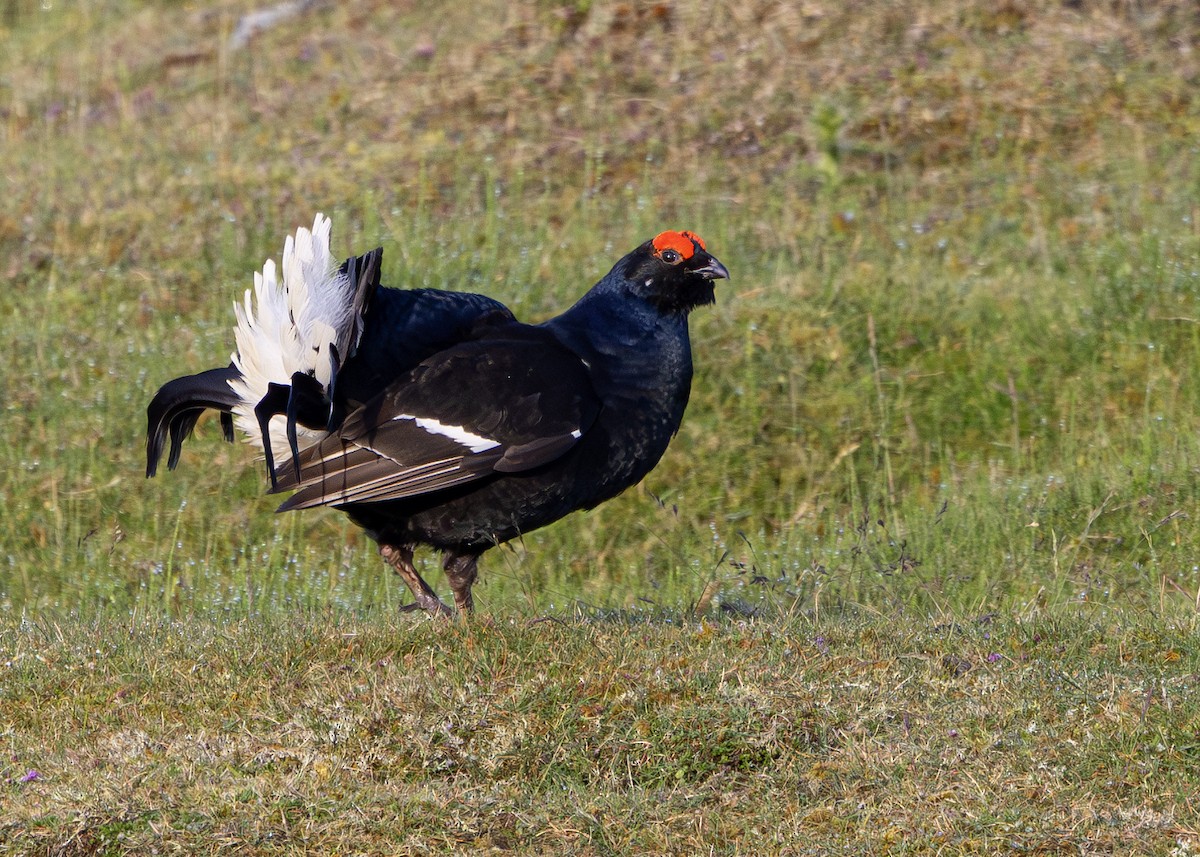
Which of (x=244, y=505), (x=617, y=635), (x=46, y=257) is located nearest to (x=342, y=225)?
(x=46, y=257)

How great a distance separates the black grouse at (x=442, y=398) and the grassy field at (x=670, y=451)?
1.65 ft

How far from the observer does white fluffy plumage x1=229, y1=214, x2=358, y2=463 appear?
214 inches

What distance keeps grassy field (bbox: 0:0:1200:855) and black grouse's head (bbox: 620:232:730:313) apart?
47.0 inches

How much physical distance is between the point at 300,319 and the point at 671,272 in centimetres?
149

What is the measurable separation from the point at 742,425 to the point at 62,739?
448cm

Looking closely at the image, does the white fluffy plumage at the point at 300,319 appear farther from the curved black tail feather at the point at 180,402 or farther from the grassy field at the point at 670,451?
the grassy field at the point at 670,451

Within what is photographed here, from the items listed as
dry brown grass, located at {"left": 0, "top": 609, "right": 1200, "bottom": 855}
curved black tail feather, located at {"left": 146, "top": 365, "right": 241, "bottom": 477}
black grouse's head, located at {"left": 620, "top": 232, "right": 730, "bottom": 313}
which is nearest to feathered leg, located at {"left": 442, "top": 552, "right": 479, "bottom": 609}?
dry brown grass, located at {"left": 0, "top": 609, "right": 1200, "bottom": 855}

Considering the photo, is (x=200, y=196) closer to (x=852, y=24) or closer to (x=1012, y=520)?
(x=852, y=24)

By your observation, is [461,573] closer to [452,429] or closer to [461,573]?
[461,573]

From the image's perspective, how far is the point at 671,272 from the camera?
5996 mm

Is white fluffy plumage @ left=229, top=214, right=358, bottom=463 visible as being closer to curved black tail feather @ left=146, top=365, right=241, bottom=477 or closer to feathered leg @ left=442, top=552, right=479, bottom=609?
curved black tail feather @ left=146, top=365, right=241, bottom=477

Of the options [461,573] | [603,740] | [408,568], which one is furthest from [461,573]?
[603,740]

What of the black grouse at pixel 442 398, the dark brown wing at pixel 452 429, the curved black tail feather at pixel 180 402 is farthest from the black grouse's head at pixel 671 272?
the curved black tail feather at pixel 180 402

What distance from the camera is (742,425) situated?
8.12m
